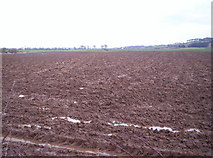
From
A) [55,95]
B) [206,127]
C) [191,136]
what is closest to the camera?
[191,136]

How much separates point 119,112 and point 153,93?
2683mm

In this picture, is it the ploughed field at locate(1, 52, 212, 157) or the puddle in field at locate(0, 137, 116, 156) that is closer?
the puddle in field at locate(0, 137, 116, 156)

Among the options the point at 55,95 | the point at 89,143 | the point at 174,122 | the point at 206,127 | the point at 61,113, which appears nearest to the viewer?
the point at 89,143

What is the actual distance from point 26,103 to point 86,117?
9.77 ft

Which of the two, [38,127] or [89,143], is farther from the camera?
[38,127]

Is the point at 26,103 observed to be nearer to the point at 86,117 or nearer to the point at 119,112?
the point at 86,117

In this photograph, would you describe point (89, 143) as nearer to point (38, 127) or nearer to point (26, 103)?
point (38, 127)

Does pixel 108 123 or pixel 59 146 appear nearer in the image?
pixel 59 146

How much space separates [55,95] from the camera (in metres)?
6.76

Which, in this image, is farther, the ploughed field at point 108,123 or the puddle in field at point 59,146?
the ploughed field at point 108,123

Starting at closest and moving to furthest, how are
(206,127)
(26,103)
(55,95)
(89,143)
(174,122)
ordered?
1. (89,143)
2. (206,127)
3. (174,122)
4. (26,103)
5. (55,95)

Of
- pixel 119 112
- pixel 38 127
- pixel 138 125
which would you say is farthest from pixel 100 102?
pixel 38 127

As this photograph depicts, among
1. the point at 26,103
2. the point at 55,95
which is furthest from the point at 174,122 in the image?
the point at 26,103

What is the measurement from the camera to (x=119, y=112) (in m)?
4.97
